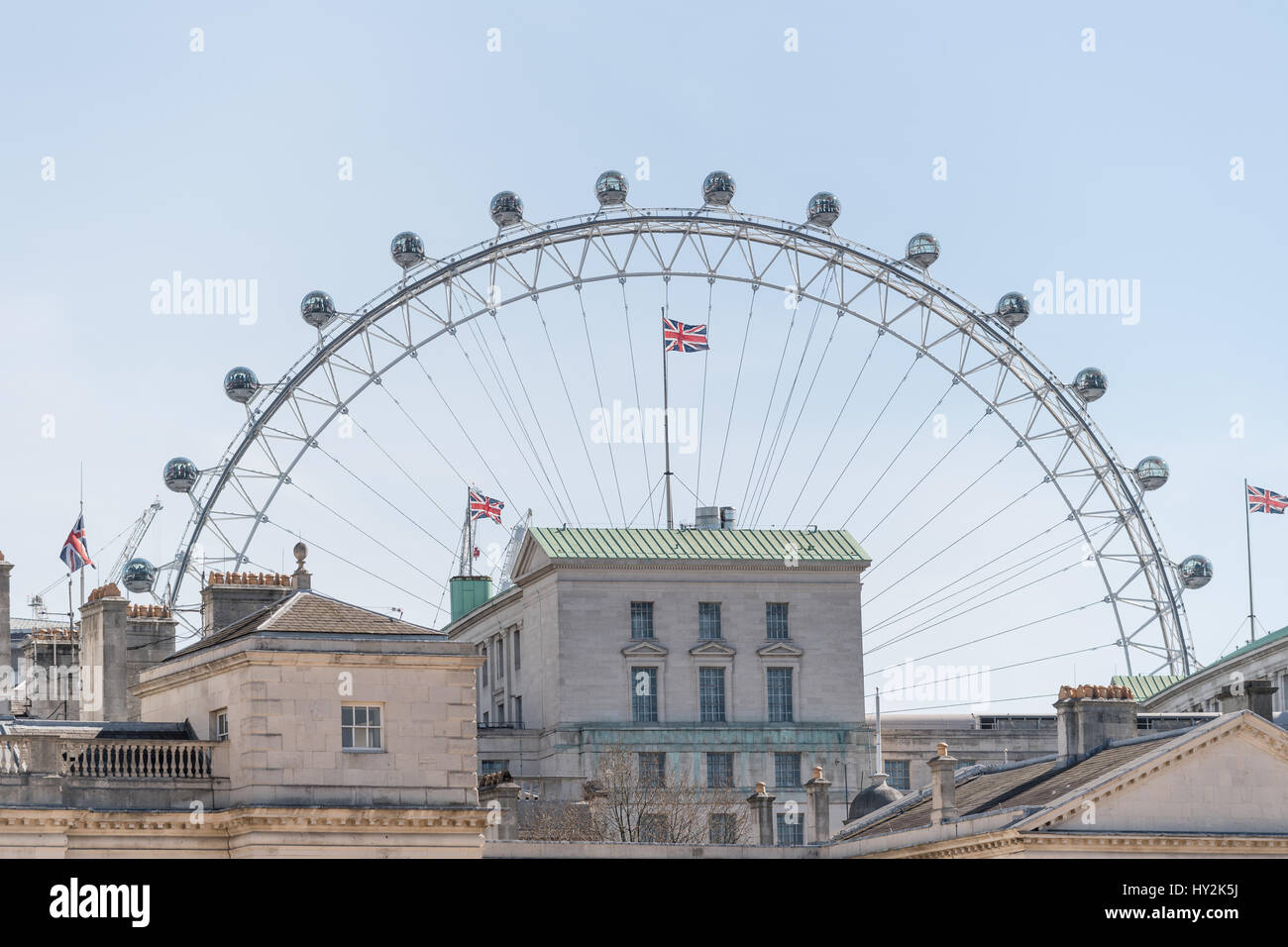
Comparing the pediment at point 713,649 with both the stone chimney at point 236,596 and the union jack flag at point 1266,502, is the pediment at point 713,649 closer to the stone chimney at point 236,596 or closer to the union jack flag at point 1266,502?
the union jack flag at point 1266,502

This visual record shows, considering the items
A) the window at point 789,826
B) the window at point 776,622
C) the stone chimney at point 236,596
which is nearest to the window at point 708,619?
the window at point 776,622

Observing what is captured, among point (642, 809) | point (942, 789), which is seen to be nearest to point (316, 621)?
point (942, 789)

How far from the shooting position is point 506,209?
12862cm

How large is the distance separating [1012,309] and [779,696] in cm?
2386

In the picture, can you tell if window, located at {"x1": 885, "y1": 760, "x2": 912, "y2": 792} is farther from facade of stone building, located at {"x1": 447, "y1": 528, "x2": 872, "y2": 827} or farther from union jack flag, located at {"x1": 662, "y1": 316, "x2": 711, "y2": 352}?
union jack flag, located at {"x1": 662, "y1": 316, "x2": 711, "y2": 352}

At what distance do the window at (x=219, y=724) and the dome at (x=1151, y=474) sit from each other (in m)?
87.6

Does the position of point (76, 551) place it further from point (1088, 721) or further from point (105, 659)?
point (1088, 721)

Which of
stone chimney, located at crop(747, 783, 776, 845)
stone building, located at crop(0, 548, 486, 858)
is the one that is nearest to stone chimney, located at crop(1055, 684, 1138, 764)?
stone chimney, located at crop(747, 783, 776, 845)

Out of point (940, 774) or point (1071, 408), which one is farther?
point (1071, 408)

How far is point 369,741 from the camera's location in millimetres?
64625

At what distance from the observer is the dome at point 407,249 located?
12800 cm

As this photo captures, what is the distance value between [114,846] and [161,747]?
2878mm
